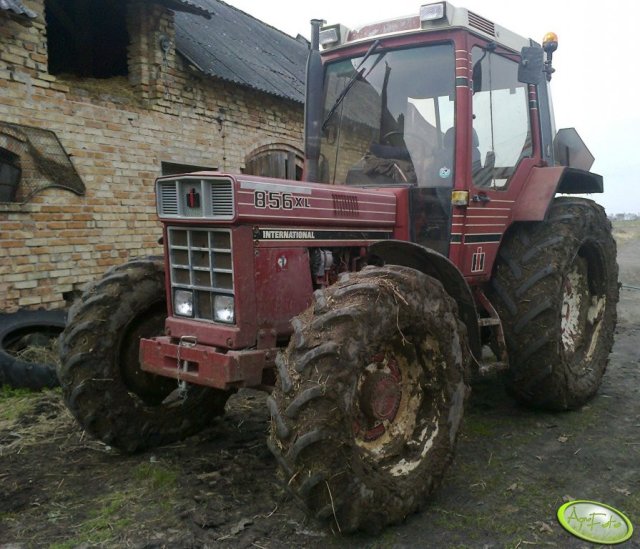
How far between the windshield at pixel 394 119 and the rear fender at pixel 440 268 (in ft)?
1.76

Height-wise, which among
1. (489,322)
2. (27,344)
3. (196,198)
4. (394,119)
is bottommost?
(27,344)

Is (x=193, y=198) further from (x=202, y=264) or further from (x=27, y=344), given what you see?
(x=27, y=344)

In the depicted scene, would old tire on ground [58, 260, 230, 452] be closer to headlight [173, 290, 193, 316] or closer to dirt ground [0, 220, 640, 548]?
dirt ground [0, 220, 640, 548]

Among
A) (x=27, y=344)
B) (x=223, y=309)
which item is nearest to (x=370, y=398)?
(x=223, y=309)

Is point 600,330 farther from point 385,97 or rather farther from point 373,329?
point 373,329

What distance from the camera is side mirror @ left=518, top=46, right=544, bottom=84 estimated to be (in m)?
3.87

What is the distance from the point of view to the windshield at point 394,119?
3781mm

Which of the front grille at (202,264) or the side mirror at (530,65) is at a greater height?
the side mirror at (530,65)

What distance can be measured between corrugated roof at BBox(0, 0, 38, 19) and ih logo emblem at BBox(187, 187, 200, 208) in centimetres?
418

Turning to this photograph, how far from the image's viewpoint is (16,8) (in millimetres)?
6008

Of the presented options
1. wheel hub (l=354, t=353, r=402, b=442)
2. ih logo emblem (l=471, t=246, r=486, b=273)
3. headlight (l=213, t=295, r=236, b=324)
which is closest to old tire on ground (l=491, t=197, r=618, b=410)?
ih logo emblem (l=471, t=246, r=486, b=273)

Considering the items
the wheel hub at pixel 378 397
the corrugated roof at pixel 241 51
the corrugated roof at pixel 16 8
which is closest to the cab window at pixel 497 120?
the wheel hub at pixel 378 397

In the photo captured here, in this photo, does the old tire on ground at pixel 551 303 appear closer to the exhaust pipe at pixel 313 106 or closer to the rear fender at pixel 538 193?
the rear fender at pixel 538 193

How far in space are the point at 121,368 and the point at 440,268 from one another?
6.56 ft
